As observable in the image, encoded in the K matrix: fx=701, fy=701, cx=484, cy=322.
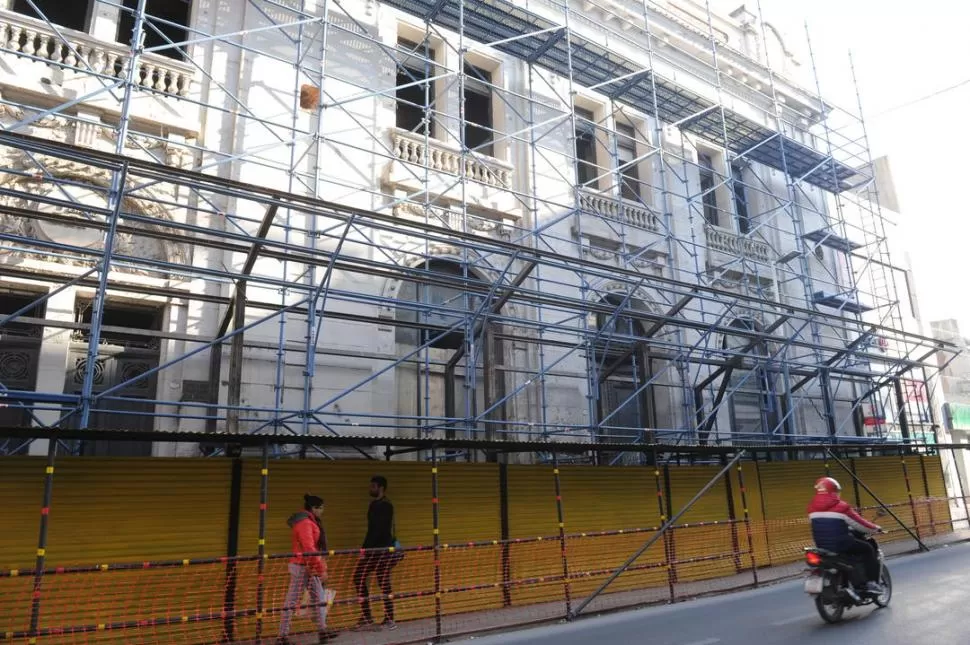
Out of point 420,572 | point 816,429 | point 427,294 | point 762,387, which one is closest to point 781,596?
point 420,572

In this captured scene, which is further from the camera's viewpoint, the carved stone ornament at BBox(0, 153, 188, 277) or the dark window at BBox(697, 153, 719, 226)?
the dark window at BBox(697, 153, 719, 226)

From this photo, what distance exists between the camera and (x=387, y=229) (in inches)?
376

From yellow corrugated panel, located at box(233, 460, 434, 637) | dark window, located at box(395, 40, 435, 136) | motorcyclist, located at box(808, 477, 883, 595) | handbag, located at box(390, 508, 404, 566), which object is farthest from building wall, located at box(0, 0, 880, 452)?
motorcyclist, located at box(808, 477, 883, 595)

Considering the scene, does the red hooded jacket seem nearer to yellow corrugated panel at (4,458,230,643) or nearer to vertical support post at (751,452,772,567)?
yellow corrugated panel at (4,458,230,643)

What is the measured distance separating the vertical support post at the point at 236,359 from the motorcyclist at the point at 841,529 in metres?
7.84

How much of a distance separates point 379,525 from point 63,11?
1025 centimetres

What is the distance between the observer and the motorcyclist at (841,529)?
8.18 meters

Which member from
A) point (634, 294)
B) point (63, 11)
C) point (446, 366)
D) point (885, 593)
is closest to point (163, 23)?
point (63, 11)

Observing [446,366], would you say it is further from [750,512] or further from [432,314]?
[750,512]

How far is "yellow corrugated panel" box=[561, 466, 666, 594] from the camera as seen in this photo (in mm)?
10281

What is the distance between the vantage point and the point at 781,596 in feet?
32.7

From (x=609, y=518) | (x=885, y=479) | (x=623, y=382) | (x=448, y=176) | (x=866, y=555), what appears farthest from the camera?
(x=623, y=382)

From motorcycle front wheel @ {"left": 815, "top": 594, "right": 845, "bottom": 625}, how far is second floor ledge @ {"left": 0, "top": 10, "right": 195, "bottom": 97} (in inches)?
461

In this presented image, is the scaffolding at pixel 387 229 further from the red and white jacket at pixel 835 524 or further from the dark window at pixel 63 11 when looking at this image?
the red and white jacket at pixel 835 524
